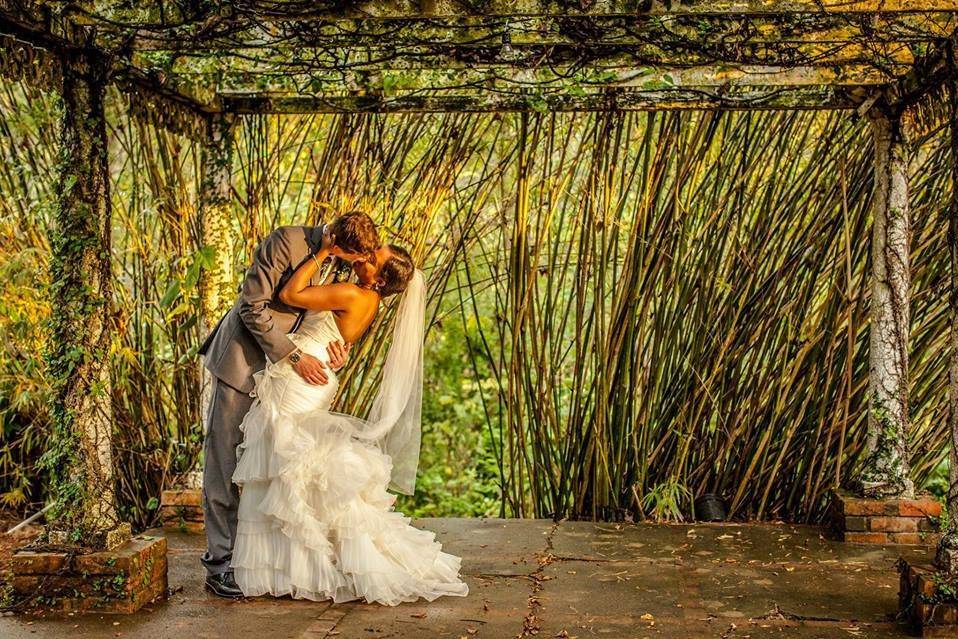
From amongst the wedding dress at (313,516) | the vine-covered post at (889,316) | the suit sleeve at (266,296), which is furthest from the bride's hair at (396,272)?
the vine-covered post at (889,316)

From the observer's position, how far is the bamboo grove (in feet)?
16.0

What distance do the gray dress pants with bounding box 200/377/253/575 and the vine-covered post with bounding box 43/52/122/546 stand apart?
15.4 inches

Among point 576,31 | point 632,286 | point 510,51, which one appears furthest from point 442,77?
point 632,286

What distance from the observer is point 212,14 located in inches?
127

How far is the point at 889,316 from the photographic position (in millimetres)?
4469

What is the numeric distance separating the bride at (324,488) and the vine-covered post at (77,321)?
1.69 feet

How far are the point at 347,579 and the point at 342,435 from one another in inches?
20.5

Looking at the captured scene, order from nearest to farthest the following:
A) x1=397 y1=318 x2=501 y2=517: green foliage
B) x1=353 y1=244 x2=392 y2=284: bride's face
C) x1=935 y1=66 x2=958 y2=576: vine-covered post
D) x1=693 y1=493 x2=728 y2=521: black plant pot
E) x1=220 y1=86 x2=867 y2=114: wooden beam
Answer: x1=935 y1=66 x2=958 y2=576: vine-covered post, x1=353 y1=244 x2=392 y2=284: bride's face, x1=220 y1=86 x2=867 y2=114: wooden beam, x1=693 y1=493 x2=728 y2=521: black plant pot, x1=397 y1=318 x2=501 y2=517: green foliage

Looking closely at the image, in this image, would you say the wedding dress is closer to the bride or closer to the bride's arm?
the bride

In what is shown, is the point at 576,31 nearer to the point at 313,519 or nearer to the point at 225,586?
the point at 313,519

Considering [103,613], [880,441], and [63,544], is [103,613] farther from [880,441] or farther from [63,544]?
[880,441]

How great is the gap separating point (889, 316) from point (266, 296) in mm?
2779

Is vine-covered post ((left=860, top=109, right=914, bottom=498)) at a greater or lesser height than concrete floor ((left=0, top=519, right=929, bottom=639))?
greater

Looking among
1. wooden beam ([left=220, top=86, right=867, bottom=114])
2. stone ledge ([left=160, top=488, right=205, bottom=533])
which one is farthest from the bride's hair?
stone ledge ([left=160, top=488, right=205, bottom=533])
